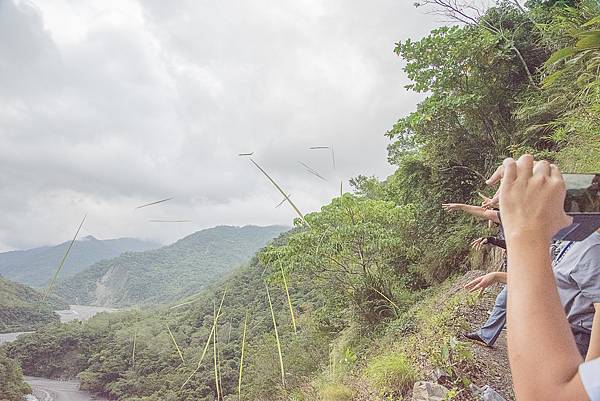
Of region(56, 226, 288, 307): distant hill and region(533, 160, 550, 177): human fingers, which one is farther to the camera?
region(56, 226, 288, 307): distant hill

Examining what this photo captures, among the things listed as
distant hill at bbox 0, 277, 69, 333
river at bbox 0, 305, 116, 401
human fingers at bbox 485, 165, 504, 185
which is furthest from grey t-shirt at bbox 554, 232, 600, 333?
river at bbox 0, 305, 116, 401

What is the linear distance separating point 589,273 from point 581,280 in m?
0.03

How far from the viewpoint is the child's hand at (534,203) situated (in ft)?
1.40

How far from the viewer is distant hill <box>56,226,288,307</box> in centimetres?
1558

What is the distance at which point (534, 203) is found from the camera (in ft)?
1.41

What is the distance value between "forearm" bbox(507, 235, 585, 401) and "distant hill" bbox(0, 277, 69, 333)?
39.0 feet

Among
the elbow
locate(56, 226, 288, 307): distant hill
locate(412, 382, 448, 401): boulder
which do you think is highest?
locate(56, 226, 288, 307): distant hill

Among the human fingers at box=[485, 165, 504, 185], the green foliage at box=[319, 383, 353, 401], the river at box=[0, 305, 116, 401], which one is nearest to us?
the human fingers at box=[485, 165, 504, 185]

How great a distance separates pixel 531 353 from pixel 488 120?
272 inches

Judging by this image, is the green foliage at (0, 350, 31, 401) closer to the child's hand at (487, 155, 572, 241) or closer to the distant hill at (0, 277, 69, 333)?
the distant hill at (0, 277, 69, 333)

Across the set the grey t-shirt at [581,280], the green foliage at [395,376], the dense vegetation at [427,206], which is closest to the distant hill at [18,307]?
the dense vegetation at [427,206]

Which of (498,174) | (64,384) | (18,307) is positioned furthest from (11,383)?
(498,174)

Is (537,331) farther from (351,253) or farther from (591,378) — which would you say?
(351,253)

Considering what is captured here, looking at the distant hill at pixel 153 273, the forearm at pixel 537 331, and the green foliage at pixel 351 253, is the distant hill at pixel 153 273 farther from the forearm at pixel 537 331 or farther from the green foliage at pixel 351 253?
the forearm at pixel 537 331
